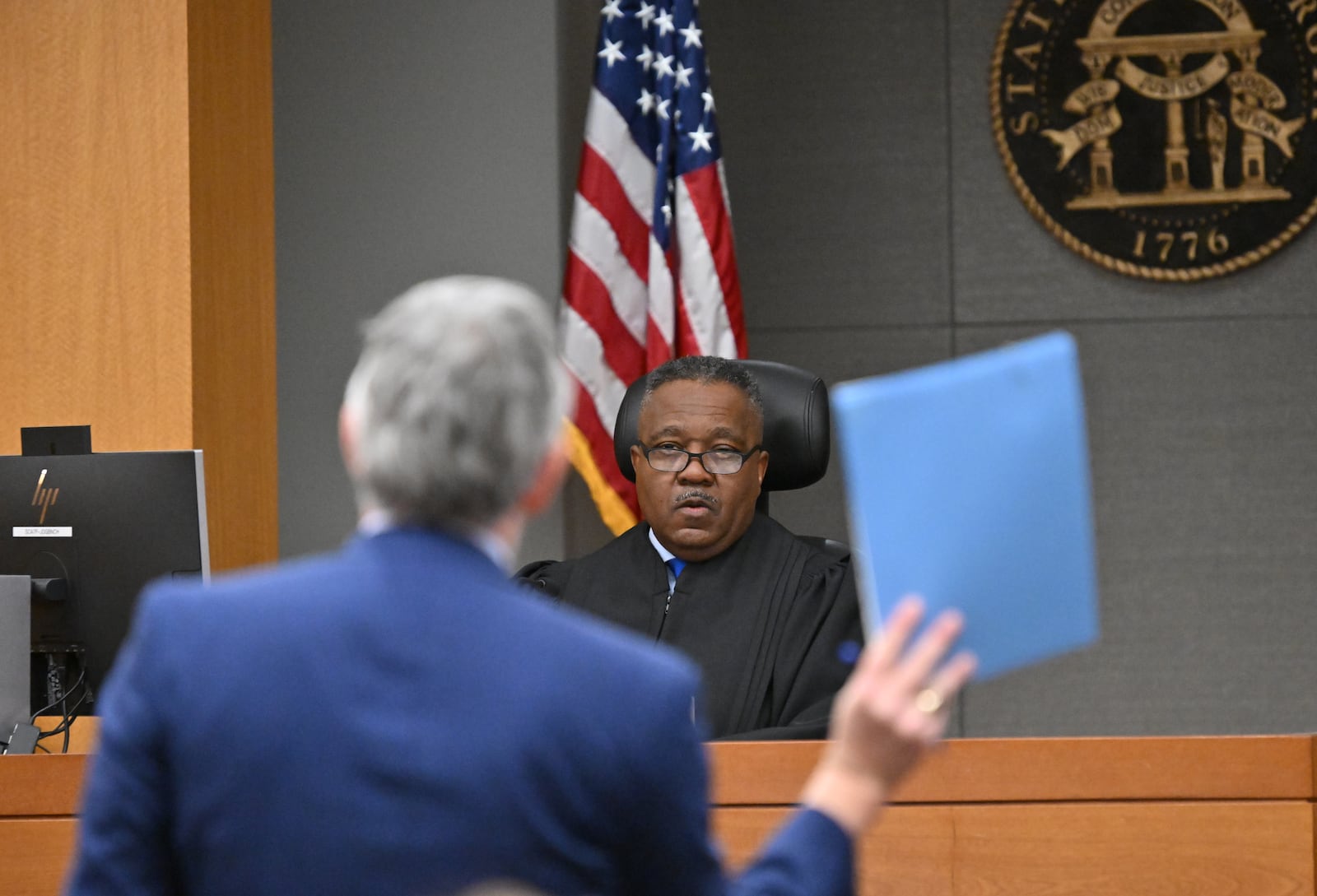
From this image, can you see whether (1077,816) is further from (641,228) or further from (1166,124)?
(1166,124)

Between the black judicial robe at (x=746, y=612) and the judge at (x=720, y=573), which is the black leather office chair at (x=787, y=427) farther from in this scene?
the black judicial robe at (x=746, y=612)

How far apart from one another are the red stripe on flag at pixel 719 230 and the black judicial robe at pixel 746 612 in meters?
1.35

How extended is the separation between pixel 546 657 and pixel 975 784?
147 centimetres

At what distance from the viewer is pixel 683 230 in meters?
4.53

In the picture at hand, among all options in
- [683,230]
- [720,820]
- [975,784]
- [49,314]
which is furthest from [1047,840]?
[49,314]

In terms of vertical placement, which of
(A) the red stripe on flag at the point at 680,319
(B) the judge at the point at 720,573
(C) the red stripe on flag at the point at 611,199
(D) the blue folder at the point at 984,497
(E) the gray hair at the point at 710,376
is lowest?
(B) the judge at the point at 720,573

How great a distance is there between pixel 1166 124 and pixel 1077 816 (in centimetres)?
323

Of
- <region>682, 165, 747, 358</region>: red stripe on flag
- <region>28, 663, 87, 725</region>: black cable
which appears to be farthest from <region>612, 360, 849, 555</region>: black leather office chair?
<region>682, 165, 747, 358</region>: red stripe on flag

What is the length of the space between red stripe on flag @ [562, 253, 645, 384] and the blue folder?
3.44 meters

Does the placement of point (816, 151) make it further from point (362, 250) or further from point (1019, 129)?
point (362, 250)

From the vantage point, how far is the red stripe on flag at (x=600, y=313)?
4469 millimetres

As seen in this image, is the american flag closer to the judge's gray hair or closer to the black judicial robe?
the black judicial robe

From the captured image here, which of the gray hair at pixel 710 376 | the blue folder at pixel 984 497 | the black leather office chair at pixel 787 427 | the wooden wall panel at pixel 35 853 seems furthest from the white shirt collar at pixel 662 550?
the blue folder at pixel 984 497

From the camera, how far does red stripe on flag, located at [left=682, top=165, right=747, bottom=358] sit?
452cm
